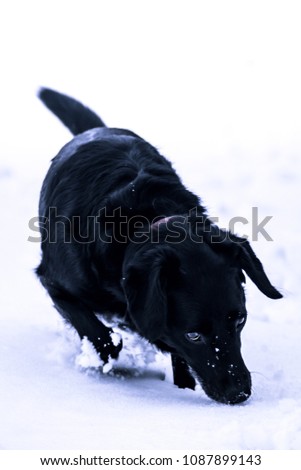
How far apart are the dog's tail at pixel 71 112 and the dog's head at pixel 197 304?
6.33ft

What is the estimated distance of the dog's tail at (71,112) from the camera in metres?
5.00

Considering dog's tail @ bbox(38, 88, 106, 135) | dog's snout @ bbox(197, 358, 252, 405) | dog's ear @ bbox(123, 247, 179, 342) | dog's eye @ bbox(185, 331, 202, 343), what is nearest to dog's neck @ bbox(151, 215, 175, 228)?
dog's ear @ bbox(123, 247, 179, 342)

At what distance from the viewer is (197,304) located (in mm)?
3082

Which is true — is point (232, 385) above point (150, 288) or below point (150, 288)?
below

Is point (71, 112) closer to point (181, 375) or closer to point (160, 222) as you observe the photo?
point (160, 222)

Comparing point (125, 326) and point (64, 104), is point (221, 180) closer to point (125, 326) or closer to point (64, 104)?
point (64, 104)

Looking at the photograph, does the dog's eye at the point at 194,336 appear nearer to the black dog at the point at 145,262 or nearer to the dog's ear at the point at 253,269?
the black dog at the point at 145,262

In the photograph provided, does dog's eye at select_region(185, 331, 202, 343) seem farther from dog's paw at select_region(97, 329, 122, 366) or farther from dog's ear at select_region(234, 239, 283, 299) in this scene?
dog's paw at select_region(97, 329, 122, 366)

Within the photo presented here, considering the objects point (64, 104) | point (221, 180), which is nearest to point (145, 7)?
point (221, 180)

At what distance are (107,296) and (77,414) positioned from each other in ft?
2.88

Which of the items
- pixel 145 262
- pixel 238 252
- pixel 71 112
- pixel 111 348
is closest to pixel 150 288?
pixel 145 262

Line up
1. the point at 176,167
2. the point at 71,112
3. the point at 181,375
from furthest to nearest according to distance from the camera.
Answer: the point at 176,167 → the point at 71,112 → the point at 181,375

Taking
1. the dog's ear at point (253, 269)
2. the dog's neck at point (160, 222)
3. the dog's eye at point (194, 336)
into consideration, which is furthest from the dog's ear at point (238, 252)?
the dog's eye at point (194, 336)

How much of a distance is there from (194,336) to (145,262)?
0.36m
